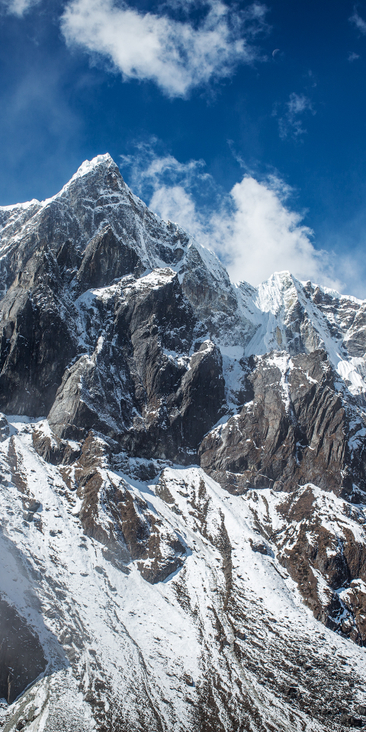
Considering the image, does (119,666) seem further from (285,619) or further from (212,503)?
(212,503)

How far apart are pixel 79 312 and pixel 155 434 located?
5008cm

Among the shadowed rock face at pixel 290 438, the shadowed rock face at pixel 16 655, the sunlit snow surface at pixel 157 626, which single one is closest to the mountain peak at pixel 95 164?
the shadowed rock face at pixel 290 438

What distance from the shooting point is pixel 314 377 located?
136 meters

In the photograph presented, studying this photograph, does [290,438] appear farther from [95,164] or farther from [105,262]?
[95,164]

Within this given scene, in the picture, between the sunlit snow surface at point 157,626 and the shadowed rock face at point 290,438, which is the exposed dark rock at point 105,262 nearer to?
the shadowed rock face at point 290,438

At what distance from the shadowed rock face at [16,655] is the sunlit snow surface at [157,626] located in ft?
5.81

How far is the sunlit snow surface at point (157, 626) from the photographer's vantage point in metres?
63.1

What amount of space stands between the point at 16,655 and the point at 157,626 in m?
26.9

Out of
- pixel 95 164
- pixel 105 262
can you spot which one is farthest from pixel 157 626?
pixel 95 164

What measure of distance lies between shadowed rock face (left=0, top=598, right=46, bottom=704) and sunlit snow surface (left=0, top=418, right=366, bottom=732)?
5.81 feet

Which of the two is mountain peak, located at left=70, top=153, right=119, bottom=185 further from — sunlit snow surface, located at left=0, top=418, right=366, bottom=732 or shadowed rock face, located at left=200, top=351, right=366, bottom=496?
sunlit snow surface, located at left=0, top=418, right=366, bottom=732

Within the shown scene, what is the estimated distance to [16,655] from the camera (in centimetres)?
6312

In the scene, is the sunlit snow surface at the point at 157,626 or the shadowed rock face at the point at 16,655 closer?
the shadowed rock face at the point at 16,655

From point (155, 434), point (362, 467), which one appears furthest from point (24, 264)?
point (362, 467)
